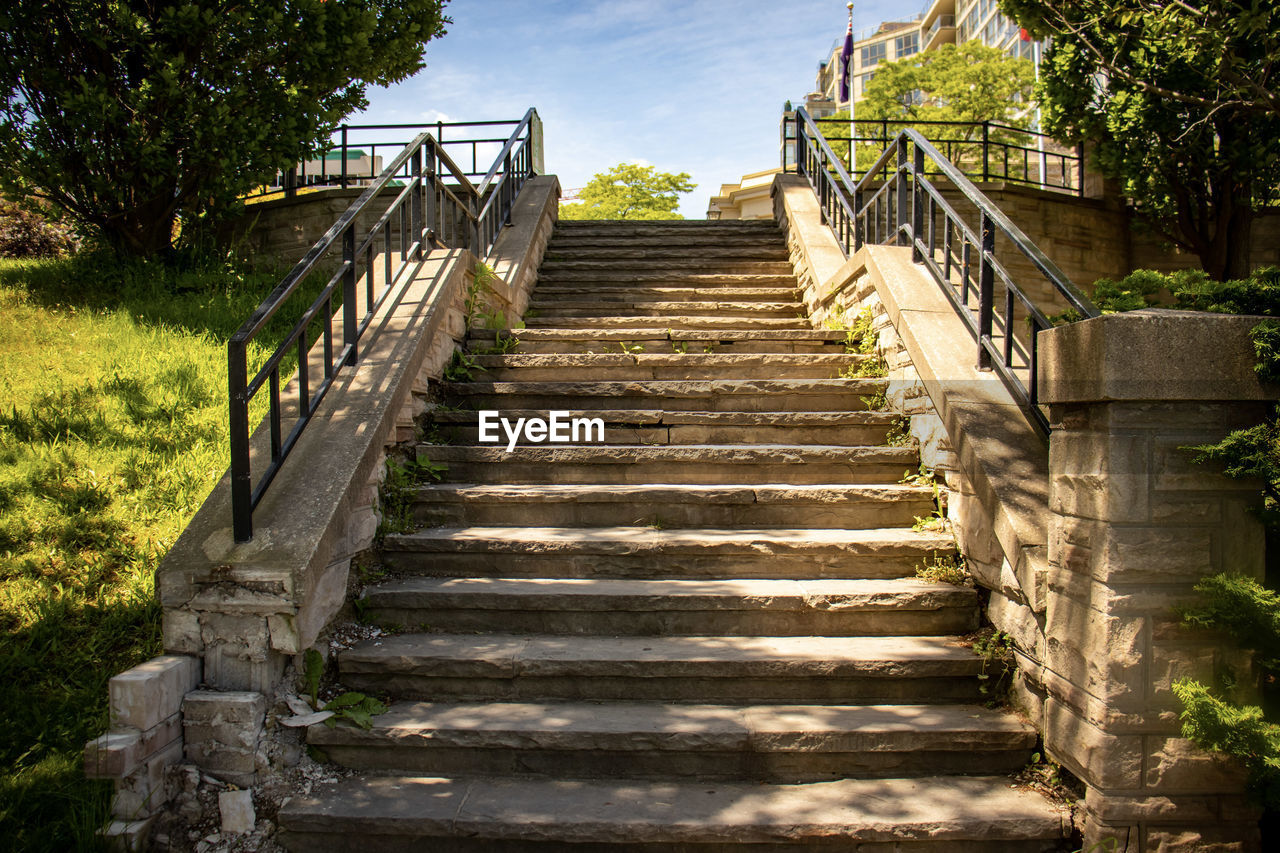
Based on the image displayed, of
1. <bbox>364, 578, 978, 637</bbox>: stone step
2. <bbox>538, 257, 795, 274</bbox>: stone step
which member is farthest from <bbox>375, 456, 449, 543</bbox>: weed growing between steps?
<bbox>538, 257, 795, 274</bbox>: stone step

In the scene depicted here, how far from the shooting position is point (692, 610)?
320cm

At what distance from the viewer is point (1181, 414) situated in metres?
2.28

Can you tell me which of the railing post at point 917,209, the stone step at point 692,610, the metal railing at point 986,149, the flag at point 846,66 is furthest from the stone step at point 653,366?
the flag at point 846,66

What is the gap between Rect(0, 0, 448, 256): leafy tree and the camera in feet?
21.6

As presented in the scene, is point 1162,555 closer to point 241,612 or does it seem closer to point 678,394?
point 678,394

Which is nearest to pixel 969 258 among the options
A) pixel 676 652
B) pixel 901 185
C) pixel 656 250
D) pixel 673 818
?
pixel 901 185

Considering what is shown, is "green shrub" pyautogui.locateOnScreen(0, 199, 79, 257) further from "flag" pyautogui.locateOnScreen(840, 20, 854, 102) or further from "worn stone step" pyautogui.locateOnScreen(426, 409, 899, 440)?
"flag" pyautogui.locateOnScreen(840, 20, 854, 102)

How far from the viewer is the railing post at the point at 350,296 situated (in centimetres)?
376

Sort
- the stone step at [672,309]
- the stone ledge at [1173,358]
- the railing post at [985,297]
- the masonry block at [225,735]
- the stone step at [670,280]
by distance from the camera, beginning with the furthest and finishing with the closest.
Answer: the stone step at [670,280], the stone step at [672,309], the railing post at [985,297], the masonry block at [225,735], the stone ledge at [1173,358]

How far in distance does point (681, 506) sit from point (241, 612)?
2032 millimetres

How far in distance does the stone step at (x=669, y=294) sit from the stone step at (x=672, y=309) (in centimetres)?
25

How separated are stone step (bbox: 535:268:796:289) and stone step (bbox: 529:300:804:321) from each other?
0.70 metres

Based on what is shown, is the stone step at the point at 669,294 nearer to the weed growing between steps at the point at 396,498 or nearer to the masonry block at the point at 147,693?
the weed growing between steps at the point at 396,498

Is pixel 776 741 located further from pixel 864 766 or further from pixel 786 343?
pixel 786 343
